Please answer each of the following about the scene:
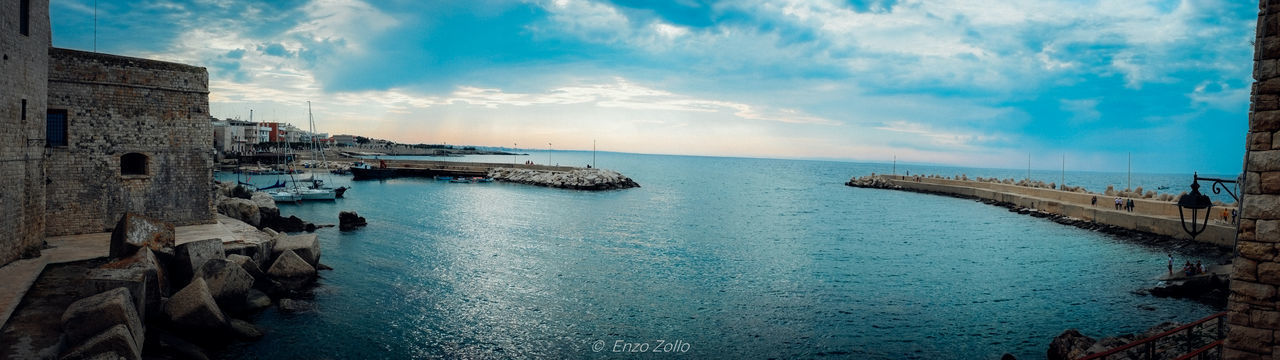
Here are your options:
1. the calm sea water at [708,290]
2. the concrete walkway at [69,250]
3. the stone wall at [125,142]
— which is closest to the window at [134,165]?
the stone wall at [125,142]

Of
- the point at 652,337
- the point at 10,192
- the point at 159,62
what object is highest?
the point at 159,62

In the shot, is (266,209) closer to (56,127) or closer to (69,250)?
(56,127)

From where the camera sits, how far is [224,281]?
1494 centimetres

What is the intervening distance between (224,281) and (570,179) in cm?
5299

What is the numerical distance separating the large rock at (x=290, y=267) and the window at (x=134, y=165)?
6.69 metres

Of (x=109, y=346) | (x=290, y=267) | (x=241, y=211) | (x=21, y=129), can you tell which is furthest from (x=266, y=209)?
(x=109, y=346)

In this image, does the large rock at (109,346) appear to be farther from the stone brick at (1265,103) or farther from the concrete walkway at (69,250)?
the stone brick at (1265,103)

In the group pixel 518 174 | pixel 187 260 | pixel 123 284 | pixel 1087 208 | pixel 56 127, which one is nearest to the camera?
pixel 123 284

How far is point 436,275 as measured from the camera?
21.5 metres

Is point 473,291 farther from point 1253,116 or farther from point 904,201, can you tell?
point 904,201

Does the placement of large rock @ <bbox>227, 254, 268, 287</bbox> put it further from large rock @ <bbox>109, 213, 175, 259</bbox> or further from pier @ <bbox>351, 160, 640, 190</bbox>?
pier @ <bbox>351, 160, 640, 190</bbox>

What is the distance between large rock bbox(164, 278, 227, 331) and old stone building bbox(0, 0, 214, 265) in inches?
198

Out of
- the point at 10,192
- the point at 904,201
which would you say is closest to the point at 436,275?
the point at 10,192

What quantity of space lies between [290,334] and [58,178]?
11643 millimetres
